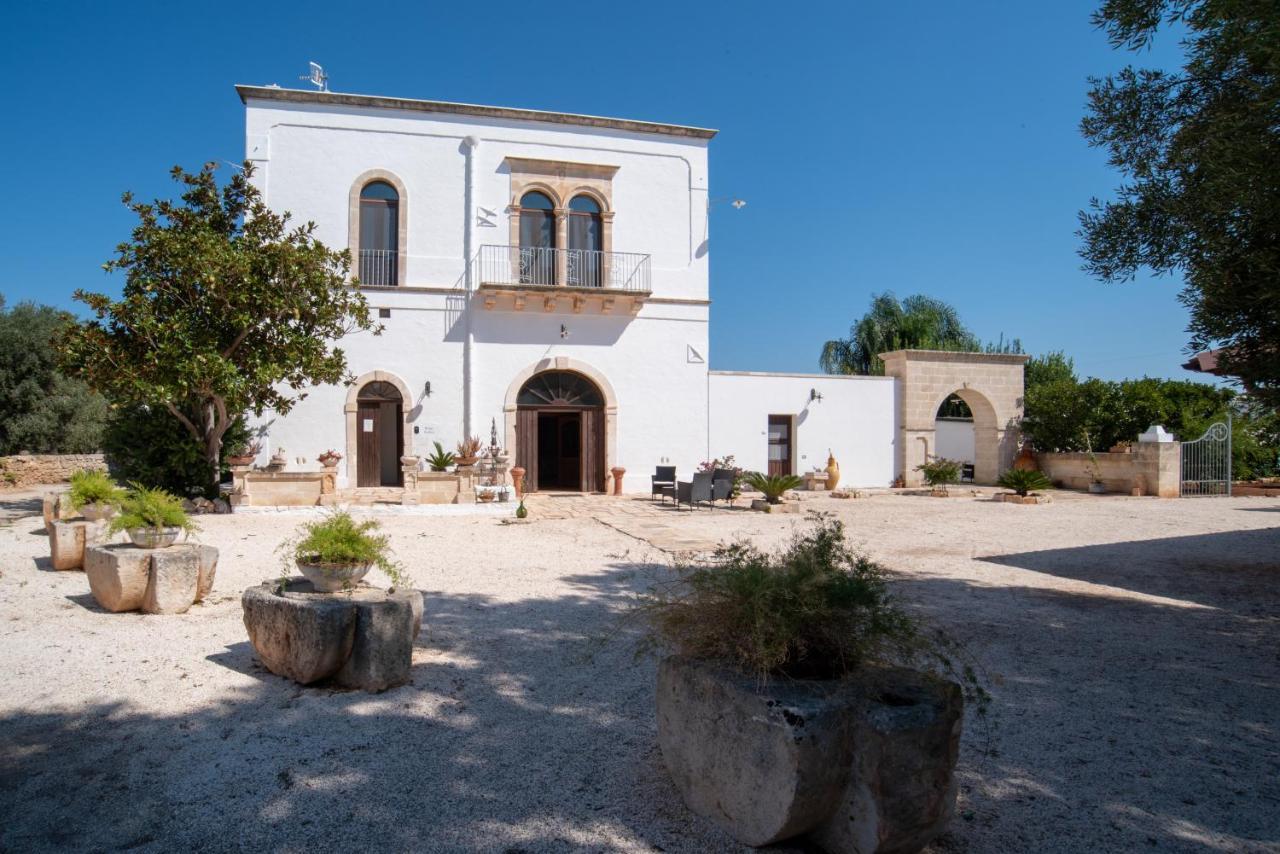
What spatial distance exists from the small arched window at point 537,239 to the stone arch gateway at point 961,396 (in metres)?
8.47

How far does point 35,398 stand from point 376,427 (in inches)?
476

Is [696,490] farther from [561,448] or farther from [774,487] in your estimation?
[561,448]

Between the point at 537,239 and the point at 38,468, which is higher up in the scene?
the point at 537,239

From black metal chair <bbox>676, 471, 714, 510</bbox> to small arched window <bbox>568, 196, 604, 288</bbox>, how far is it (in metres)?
5.48

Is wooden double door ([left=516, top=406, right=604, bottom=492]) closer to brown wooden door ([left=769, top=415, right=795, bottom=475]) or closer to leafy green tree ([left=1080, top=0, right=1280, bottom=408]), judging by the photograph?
brown wooden door ([left=769, top=415, right=795, bottom=475])

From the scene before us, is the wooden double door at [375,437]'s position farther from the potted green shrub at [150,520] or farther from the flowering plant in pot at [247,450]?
the potted green shrub at [150,520]

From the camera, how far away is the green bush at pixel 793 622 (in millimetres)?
2412

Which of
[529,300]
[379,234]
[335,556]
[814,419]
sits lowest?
[335,556]

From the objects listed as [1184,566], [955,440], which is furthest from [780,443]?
[1184,566]

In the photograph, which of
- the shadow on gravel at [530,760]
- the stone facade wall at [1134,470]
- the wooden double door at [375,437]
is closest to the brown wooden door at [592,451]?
the wooden double door at [375,437]

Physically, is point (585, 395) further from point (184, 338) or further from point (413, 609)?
point (413, 609)

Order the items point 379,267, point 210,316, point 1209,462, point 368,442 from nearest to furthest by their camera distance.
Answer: point 210,316 → point 368,442 → point 379,267 → point 1209,462

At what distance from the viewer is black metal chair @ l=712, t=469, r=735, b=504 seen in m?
13.2

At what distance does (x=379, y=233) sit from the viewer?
15.8m
